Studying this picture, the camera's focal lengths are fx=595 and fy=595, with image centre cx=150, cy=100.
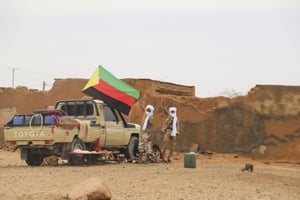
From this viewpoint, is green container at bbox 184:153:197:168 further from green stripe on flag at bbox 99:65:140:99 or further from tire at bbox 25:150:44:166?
tire at bbox 25:150:44:166

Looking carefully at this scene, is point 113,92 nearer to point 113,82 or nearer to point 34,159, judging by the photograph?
point 113,82

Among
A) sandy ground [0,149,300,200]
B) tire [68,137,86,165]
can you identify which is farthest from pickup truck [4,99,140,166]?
sandy ground [0,149,300,200]

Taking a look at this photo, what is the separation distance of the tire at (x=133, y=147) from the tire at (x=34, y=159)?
2808 mm

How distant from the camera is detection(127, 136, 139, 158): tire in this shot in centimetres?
1839

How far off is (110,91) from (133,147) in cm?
202

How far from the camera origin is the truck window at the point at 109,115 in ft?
57.2

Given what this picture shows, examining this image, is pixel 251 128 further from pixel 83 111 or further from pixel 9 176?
pixel 9 176

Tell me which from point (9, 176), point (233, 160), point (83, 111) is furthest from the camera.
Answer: point (233, 160)

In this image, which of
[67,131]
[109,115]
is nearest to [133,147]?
[109,115]

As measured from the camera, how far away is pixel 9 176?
12.6 meters

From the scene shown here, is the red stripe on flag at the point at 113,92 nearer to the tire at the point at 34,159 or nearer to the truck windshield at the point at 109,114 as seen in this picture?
the truck windshield at the point at 109,114

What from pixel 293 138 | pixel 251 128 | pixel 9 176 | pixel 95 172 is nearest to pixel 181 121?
pixel 251 128

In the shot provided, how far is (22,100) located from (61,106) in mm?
12977

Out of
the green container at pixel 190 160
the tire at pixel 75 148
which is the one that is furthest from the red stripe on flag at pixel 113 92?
the green container at pixel 190 160
